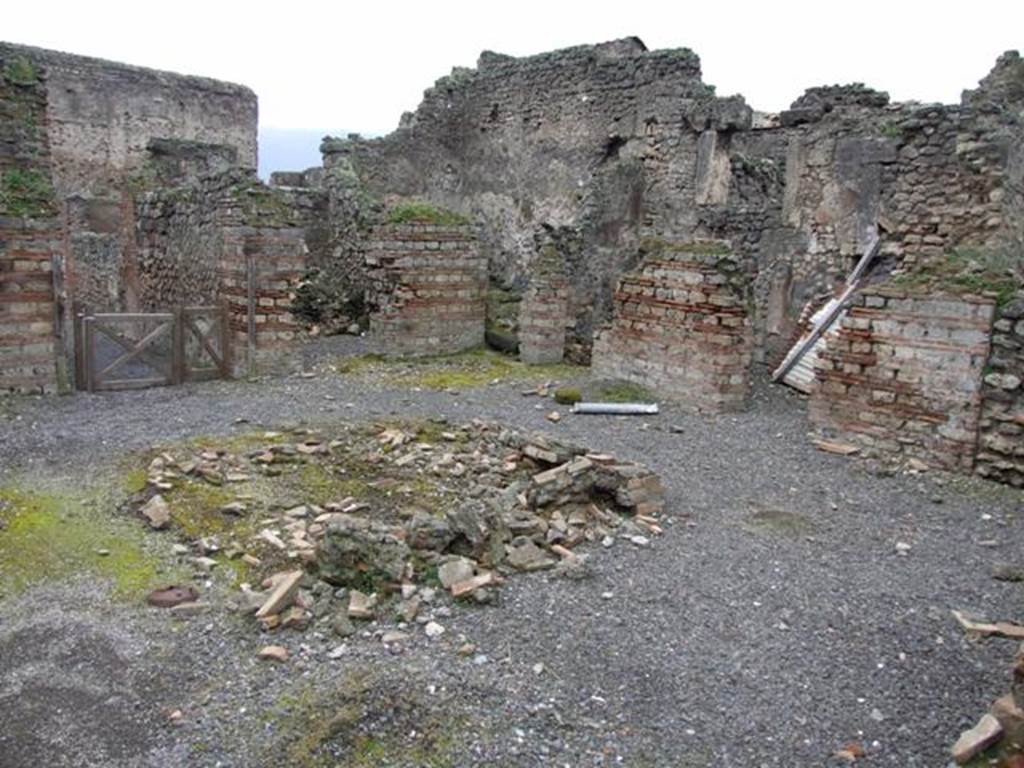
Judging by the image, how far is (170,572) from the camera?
5.55 m

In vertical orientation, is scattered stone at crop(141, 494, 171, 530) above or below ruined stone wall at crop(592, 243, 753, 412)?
below

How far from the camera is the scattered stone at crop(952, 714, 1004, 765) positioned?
144 inches

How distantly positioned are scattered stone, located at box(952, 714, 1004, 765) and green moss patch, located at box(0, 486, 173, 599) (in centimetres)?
446

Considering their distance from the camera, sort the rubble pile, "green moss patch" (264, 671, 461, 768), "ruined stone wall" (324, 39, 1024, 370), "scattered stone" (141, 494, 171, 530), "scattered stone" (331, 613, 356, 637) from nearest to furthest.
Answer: "green moss patch" (264, 671, 461, 768) < "scattered stone" (331, 613, 356, 637) < the rubble pile < "scattered stone" (141, 494, 171, 530) < "ruined stone wall" (324, 39, 1024, 370)

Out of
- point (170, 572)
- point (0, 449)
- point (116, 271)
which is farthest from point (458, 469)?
point (116, 271)

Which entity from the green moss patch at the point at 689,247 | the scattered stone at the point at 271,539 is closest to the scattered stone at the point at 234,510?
the scattered stone at the point at 271,539

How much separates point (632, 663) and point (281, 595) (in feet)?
6.70

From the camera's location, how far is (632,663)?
15.2 ft

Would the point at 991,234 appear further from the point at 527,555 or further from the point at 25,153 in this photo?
the point at 25,153

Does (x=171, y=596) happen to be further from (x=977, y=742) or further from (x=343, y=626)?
(x=977, y=742)

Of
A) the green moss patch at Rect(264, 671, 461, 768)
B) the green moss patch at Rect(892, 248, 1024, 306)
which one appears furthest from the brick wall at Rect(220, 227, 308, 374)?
the green moss patch at Rect(264, 671, 461, 768)

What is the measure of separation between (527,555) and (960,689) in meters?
2.62

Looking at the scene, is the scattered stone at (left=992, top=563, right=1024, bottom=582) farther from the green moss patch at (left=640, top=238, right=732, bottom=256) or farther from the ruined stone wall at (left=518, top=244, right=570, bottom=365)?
the ruined stone wall at (left=518, top=244, right=570, bottom=365)

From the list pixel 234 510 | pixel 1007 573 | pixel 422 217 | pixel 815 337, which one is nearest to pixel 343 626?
pixel 234 510
